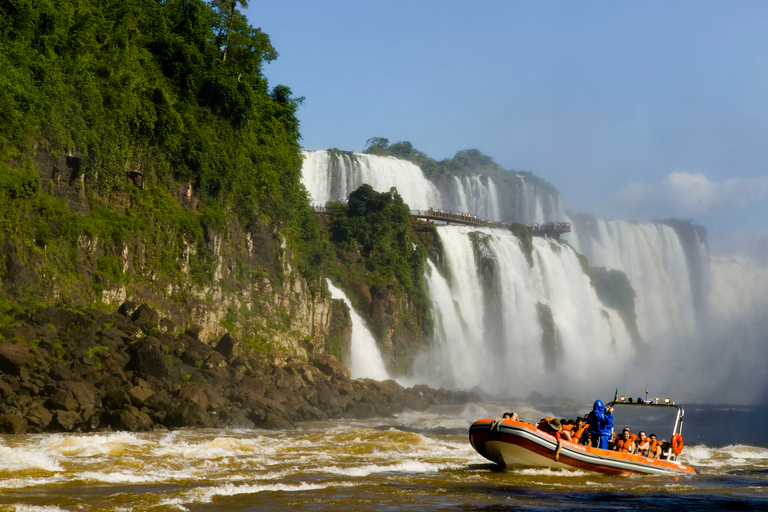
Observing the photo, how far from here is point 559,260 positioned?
75.6m

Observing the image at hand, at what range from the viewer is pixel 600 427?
21609 mm

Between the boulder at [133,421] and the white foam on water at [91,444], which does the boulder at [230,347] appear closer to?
the boulder at [133,421]

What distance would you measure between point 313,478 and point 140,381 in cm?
1425

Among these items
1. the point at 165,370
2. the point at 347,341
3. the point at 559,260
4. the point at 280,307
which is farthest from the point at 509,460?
the point at 559,260

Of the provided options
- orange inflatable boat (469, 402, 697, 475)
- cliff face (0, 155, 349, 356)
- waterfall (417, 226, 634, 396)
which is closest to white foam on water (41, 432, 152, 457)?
orange inflatable boat (469, 402, 697, 475)

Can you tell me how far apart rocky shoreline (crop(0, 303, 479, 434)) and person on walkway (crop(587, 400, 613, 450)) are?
1450 centimetres

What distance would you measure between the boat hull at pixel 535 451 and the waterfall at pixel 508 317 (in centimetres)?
3771

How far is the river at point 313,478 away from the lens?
15.6 m

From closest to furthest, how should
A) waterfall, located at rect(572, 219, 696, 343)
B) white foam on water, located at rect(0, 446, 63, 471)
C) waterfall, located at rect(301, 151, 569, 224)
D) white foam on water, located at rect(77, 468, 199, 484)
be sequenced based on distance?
white foam on water, located at rect(77, 468, 199, 484), white foam on water, located at rect(0, 446, 63, 471), waterfall, located at rect(301, 151, 569, 224), waterfall, located at rect(572, 219, 696, 343)

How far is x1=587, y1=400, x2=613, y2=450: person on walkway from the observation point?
70.4 ft

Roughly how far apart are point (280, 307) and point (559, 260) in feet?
117

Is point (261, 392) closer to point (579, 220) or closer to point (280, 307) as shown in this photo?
point (280, 307)

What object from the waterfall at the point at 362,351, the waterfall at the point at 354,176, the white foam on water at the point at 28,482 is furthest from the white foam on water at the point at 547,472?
the waterfall at the point at 354,176

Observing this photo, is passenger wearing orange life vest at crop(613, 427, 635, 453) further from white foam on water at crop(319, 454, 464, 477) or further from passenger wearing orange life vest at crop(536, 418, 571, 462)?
white foam on water at crop(319, 454, 464, 477)
